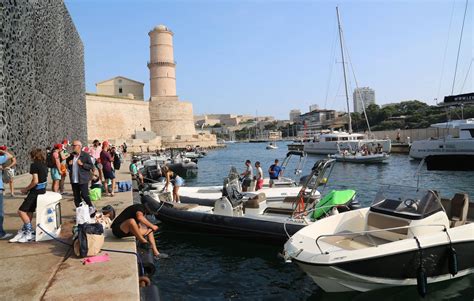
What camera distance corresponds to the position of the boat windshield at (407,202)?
6.67 metres

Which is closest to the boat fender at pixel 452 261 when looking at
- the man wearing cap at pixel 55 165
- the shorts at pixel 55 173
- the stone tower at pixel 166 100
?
the man wearing cap at pixel 55 165

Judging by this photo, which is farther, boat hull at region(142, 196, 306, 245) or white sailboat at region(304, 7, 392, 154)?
white sailboat at region(304, 7, 392, 154)

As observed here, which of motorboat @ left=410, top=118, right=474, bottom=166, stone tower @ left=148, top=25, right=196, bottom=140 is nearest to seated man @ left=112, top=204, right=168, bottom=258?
motorboat @ left=410, top=118, right=474, bottom=166

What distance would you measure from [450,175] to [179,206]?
19.3m

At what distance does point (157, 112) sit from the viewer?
80.0 meters

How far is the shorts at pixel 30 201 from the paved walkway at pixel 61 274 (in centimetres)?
58

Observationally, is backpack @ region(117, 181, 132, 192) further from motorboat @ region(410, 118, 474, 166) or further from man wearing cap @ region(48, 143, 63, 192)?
motorboat @ region(410, 118, 474, 166)

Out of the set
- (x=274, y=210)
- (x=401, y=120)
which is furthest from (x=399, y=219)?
(x=401, y=120)

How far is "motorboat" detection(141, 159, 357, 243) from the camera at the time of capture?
889 centimetres

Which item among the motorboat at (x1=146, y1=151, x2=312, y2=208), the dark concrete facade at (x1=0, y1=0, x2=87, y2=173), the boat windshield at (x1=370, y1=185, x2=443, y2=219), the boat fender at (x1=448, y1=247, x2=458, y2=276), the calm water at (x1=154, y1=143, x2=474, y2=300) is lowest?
the calm water at (x1=154, y1=143, x2=474, y2=300)

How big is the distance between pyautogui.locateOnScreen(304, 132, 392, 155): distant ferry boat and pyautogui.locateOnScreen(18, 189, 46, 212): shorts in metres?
36.7

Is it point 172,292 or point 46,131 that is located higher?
point 46,131

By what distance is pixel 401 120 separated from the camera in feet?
303

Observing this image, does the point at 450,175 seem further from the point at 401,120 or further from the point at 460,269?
the point at 401,120
